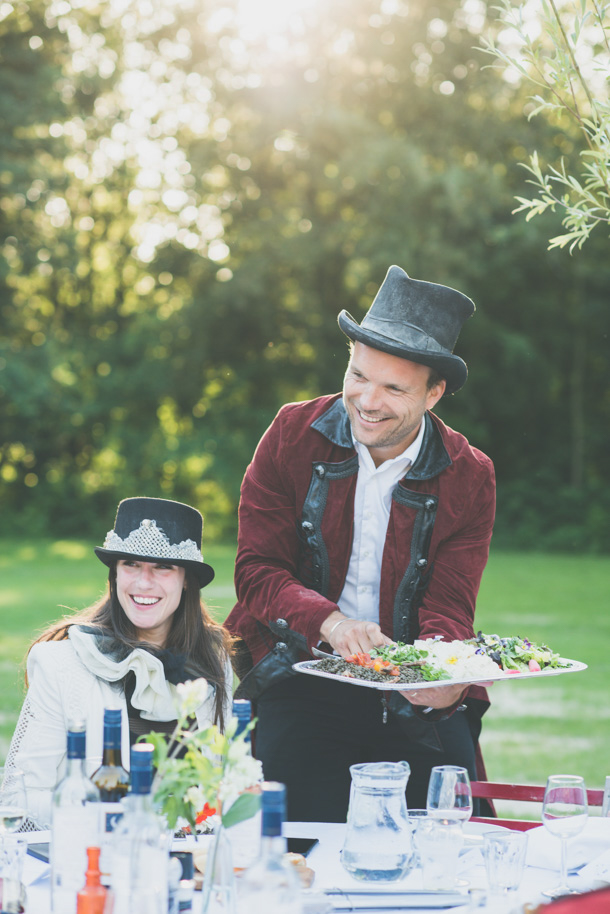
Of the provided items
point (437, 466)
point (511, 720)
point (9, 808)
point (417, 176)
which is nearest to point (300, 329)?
point (417, 176)

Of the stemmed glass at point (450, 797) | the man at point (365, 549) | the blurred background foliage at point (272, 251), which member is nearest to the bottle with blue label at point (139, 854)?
the stemmed glass at point (450, 797)

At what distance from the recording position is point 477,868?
2.38 meters

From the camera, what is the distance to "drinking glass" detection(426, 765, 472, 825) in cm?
228

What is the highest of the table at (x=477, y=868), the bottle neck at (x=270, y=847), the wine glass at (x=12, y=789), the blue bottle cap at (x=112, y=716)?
the blue bottle cap at (x=112, y=716)

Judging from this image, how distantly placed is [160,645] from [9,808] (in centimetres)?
131

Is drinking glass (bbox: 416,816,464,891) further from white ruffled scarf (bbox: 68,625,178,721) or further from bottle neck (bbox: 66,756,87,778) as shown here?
white ruffled scarf (bbox: 68,625,178,721)

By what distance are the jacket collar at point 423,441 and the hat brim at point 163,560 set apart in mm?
596

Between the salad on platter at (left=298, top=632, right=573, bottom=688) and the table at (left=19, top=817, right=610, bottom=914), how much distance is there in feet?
1.53

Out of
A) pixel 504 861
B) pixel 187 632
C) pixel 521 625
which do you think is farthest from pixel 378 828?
pixel 521 625

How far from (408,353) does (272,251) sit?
19574mm

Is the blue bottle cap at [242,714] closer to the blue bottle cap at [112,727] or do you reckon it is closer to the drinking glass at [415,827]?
the blue bottle cap at [112,727]

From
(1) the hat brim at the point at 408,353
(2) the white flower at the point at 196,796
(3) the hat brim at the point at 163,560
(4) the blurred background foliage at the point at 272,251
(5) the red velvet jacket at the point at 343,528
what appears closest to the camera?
(2) the white flower at the point at 196,796

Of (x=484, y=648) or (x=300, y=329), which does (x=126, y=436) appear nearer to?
(x=300, y=329)

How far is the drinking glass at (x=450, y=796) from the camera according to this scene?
2.28 meters
